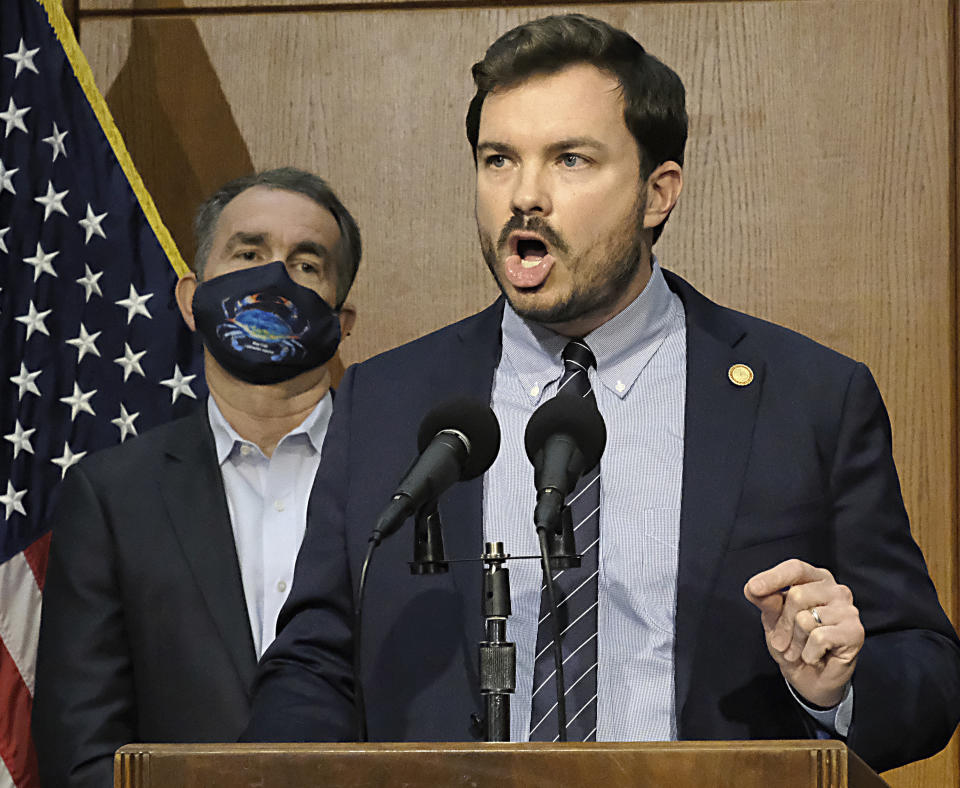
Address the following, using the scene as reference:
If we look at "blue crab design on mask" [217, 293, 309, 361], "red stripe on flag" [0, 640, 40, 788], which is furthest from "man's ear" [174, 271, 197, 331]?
"red stripe on flag" [0, 640, 40, 788]

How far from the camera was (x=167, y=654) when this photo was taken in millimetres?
2629

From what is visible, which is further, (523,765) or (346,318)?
(346,318)

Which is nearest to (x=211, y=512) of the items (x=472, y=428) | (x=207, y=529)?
(x=207, y=529)

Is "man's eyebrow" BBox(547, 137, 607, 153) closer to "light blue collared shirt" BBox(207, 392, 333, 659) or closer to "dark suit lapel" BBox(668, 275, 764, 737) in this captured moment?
"dark suit lapel" BBox(668, 275, 764, 737)

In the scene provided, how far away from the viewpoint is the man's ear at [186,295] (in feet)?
10.1

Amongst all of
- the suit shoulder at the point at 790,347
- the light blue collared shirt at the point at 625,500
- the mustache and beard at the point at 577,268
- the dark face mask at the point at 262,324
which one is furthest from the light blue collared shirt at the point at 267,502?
the suit shoulder at the point at 790,347

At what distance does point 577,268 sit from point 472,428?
0.54m

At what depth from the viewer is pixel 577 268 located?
1986mm

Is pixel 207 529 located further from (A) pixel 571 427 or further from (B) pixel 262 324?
(A) pixel 571 427

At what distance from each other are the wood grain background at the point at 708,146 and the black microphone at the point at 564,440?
175 cm

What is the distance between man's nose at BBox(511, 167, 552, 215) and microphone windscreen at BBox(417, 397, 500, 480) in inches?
18.4

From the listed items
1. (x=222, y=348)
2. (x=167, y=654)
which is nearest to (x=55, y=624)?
(x=167, y=654)

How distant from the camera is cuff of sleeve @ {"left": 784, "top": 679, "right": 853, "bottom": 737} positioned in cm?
167

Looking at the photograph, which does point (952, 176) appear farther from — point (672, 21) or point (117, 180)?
point (117, 180)
